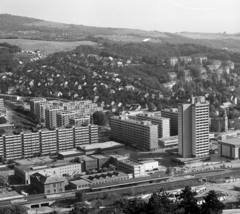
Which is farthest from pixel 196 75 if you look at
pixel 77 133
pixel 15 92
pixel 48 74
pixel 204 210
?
pixel 204 210

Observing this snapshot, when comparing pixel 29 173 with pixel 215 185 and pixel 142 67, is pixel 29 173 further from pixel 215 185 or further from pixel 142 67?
pixel 142 67

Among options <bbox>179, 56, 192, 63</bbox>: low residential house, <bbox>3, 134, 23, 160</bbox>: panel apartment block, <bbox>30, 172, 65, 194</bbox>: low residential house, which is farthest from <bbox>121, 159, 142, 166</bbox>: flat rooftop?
<bbox>179, 56, 192, 63</bbox>: low residential house

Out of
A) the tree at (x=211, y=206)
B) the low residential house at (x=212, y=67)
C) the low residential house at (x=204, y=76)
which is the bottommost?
the tree at (x=211, y=206)

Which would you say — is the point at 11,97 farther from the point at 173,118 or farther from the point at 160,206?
the point at 160,206

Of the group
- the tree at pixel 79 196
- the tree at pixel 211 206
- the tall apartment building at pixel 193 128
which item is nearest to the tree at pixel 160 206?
the tree at pixel 211 206

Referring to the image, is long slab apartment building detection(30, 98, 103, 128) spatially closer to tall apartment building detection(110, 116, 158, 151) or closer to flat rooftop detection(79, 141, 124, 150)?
tall apartment building detection(110, 116, 158, 151)

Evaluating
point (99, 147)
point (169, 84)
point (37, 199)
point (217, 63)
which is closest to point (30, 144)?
point (99, 147)

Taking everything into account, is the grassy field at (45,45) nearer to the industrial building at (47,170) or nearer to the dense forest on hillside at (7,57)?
the dense forest on hillside at (7,57)
